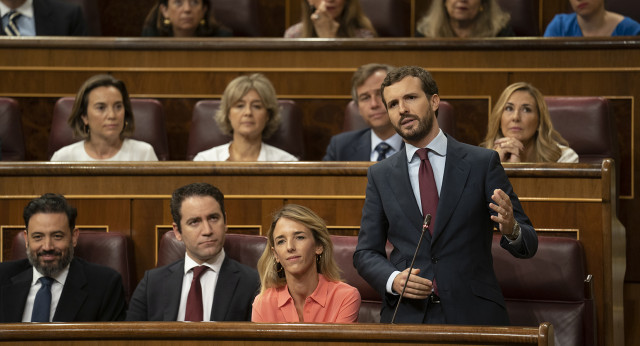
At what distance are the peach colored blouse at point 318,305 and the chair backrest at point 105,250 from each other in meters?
0.30

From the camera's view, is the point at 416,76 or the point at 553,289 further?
the point at 553,289

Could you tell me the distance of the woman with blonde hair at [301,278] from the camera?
1186mm

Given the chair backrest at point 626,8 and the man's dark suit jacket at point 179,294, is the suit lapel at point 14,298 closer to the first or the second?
the man's dark suit jacket at point 179,294

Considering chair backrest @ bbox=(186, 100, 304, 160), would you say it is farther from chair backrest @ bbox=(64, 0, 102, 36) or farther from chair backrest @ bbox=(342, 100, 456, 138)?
chair backrest @ bbox=(64, 0, 102, 36)

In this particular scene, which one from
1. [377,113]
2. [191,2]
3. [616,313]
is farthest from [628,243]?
[191,2]

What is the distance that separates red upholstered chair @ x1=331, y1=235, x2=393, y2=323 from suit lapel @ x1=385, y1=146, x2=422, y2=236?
21 cm

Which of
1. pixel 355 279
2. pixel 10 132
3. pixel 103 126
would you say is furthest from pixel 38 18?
pixel 355 279

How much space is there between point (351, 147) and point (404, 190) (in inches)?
24.2

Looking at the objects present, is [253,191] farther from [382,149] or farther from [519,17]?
[519,17]

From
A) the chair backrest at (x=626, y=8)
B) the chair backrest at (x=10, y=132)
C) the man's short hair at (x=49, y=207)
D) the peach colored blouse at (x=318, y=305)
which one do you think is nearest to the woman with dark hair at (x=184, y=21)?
the chair backrest at (x=10, y=132)

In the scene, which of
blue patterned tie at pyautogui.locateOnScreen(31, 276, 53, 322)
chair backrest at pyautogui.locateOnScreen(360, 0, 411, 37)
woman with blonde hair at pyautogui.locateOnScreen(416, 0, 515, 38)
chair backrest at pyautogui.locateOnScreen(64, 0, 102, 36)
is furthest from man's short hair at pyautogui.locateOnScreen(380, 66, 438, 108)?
chair backrest at pyautogui.locateOnScreen(64, 0, 102, 36)

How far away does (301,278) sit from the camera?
47.7 inches

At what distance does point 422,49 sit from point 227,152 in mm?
444

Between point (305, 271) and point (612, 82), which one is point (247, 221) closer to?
point (305, 271)
